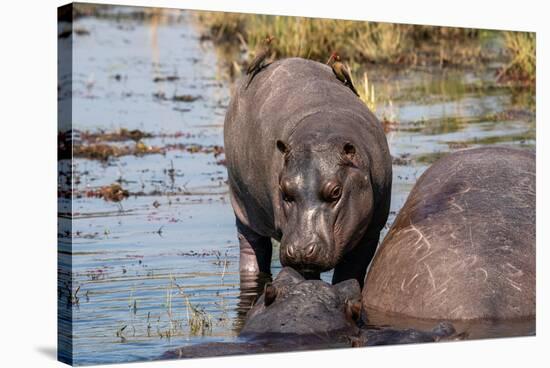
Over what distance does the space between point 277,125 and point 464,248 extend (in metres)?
1.91

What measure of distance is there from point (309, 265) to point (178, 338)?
1.14 metres

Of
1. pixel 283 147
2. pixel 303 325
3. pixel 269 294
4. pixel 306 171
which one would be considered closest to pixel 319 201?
pixel 306 171

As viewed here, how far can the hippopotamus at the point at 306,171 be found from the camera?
1049cm

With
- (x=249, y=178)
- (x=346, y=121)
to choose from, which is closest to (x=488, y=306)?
(x=346, y=121)

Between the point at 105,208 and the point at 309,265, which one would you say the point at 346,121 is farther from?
the point at 105,208

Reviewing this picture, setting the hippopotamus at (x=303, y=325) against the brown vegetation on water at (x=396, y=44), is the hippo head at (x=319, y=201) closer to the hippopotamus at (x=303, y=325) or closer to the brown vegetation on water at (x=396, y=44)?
the hippopotamus at (x=303, y=325)


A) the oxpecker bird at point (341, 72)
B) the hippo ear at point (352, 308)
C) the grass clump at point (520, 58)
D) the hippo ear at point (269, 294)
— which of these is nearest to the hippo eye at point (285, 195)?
the hippo ear at point (269, 294)

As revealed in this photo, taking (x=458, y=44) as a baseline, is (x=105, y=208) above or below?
below

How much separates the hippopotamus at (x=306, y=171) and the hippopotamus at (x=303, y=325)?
0.70 feet

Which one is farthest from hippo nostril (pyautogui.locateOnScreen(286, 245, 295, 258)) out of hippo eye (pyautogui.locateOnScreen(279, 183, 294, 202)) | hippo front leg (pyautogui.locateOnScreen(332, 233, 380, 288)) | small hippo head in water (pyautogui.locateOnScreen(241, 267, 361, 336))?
hippo front leg (pyautogui.locateOnScreen(332, 233, 380, 288))

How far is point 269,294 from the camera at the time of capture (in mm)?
10352

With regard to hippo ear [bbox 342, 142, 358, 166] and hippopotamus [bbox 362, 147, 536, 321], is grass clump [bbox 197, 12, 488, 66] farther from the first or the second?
hippo ear [bbox 342, 142, 358, 166]

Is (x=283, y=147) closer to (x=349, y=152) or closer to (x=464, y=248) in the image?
(x=349, y=152)

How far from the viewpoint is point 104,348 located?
10.2 meters
